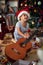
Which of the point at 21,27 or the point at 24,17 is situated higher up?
the point at 24,17

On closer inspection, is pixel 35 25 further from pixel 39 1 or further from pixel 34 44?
pixel 34 44

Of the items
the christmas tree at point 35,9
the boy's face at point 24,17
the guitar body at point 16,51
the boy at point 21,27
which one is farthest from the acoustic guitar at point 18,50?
the christmas tree at point 35,9

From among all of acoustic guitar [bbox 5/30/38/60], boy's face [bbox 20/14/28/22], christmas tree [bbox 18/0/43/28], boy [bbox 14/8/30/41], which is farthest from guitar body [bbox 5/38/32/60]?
christmas tree [bbox 18/0/43/28]

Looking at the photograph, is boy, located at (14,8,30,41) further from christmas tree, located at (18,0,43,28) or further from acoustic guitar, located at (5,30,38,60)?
christmas tree, located at (18,0,43,28)

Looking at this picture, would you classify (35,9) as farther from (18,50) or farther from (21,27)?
(18,50)

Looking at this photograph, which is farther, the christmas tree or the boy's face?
the christmas tree

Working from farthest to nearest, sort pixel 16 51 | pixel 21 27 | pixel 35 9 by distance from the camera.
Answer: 1. pixel 35 9
2. pixel 21 27
3. pixel 16 51

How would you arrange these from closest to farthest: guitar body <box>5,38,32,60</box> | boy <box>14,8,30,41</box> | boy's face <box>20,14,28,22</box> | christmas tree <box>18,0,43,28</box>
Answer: guitar body <box>5,38,32,60</box>, boy <box>14,8,30,41</box>, boy's face <box>20,14,28,22</box>, christmas tree <box>18,0,43,28</box>

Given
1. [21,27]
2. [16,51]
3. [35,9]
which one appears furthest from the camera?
[35,9]

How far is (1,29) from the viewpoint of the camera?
11.6 feet

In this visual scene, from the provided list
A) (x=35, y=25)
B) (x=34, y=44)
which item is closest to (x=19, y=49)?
(x=34, y=44)

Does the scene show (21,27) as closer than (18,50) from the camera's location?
No

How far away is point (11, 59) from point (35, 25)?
2554 millimetres

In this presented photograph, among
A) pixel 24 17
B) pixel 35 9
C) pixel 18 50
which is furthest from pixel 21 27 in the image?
pixel 35 9
